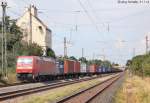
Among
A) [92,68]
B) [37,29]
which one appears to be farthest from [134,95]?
[37,29]

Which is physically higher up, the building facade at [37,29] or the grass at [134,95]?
the building facade at [37,29]

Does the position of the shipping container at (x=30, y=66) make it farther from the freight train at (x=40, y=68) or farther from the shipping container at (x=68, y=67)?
the shipping container at (x=68, y=67)

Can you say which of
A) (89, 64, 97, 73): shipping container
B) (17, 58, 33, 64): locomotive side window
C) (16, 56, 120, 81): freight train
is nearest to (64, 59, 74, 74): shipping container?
(16, 56, 120, 81): freight train

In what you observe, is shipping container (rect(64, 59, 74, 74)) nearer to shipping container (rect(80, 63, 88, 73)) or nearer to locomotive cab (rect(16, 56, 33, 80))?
shipping container (rect(80, 63, 88, 73))

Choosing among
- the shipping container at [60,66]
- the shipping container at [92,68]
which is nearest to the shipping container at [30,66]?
the shipping container at [60,66]

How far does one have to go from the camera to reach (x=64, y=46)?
9494 cm

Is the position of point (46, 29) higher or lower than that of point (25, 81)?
higher

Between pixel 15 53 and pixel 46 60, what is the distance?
1151 centimetres

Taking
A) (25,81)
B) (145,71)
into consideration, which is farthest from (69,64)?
(25,81)

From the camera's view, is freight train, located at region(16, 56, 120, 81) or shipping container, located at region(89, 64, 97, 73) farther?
shipping container, located at region(89, 64, 97, 73)

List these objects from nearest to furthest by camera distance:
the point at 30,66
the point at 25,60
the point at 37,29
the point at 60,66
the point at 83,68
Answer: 1. the point at 30,66
2. the point at 25,60
3. the point at 60,66
4. the point at 83,68
5. the point at 37,29

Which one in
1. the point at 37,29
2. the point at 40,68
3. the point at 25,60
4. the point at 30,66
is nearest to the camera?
the point at 30,66

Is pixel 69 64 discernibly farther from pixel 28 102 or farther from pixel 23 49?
pixel 28 102

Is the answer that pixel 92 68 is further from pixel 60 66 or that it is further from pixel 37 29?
pixel 60 66
